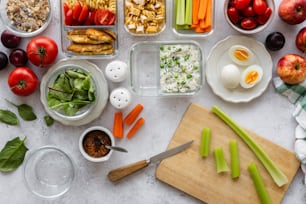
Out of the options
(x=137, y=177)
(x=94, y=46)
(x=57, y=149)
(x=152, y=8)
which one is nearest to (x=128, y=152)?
(x=137, y=177)

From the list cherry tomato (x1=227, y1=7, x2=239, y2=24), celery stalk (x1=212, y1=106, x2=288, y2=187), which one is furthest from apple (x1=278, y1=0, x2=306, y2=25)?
celery stalk (x1=212, y1=106, x2=288, y2=187)

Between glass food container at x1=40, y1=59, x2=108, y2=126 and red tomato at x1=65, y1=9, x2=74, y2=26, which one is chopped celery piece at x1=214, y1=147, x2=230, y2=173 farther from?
red tomato at x1=65, y1=9, x2=74, y2=26

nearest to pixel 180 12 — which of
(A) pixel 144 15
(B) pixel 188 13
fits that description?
(B) pixel 188 13

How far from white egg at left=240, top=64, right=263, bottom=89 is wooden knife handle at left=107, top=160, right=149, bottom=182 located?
0.49 metres

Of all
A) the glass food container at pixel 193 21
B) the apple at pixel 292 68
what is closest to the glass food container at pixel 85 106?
the glass food container at pixel 193 21

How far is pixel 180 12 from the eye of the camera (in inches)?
70.7

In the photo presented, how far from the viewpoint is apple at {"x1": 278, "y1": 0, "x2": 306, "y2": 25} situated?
1.75 metres

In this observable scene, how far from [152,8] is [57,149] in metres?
0.65

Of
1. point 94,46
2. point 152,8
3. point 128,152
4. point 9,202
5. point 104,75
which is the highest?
point 152,8

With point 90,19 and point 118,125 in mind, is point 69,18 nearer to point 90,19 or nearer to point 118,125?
point 90,19

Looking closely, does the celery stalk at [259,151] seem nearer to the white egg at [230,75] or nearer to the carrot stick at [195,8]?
the white egg at [230,75]

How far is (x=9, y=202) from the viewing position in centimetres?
191

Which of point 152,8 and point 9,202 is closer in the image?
point 152,8

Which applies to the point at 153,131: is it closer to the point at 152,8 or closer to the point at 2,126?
the point at 152,8
